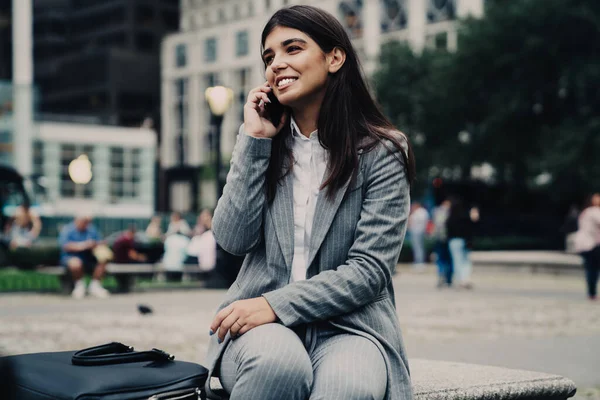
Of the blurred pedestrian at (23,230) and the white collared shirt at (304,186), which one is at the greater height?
the white collared shirt at (304,186)

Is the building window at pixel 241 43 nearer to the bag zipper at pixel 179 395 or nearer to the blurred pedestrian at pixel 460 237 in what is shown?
the blurred pedestrian at pixel 460 237

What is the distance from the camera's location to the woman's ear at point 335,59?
2.98 m

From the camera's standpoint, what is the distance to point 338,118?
9.68 ft

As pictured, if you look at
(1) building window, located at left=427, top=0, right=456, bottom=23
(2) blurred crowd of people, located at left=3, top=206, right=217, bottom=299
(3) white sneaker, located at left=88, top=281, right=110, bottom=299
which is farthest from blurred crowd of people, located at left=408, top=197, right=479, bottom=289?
(1) building window, located at left=427, top=0, right=456, bottom=23

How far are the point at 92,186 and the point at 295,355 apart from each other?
152 feet

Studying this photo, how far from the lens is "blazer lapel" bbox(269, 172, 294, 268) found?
2.82 metres

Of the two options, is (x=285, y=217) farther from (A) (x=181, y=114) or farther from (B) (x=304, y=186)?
(A) (x=181, y=114)

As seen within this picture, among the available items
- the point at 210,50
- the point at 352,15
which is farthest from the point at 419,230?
the point at 210,50

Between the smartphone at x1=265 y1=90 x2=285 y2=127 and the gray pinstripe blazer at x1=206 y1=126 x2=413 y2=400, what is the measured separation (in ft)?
0.51

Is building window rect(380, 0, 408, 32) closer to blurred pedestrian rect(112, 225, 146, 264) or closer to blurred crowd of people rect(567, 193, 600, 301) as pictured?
blurred pedestrian rect(112, 225, 146, 264)

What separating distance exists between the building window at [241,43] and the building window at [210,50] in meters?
2.89

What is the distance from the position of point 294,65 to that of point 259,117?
205 mm

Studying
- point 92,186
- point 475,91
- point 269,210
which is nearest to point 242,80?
point 92,186

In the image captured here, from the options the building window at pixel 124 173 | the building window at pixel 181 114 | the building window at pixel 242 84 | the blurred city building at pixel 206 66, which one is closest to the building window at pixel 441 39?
the blurred city building at pixel 206 66
